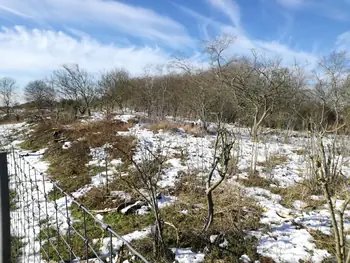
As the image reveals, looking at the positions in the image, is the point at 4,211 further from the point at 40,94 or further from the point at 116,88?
the point at 40,94

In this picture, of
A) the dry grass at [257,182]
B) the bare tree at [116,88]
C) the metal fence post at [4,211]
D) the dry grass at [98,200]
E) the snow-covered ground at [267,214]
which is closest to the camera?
the metal fence post at [4,211]

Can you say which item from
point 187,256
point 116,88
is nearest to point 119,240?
point 187,256

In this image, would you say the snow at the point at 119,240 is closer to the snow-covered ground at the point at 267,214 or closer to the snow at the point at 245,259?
the snow-covered ground at the point at 267,214

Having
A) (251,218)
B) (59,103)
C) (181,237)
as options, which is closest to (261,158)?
(251,218)

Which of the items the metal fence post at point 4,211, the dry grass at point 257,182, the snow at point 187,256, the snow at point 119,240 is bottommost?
the snow at point 119,240

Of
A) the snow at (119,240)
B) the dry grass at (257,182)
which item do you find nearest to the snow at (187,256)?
the snow at (119,240)

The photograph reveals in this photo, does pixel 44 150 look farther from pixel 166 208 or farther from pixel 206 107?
pixel 206 107

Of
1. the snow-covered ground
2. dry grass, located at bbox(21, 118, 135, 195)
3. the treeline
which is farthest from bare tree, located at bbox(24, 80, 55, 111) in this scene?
the snow-covered ground

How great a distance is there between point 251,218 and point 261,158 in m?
3.75

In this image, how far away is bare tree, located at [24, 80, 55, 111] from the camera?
24.9 m

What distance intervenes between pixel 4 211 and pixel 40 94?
2973cm

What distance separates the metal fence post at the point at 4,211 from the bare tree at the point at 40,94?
23719 mm

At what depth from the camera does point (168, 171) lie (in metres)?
5.56

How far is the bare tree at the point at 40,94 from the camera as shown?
24.9 meters
